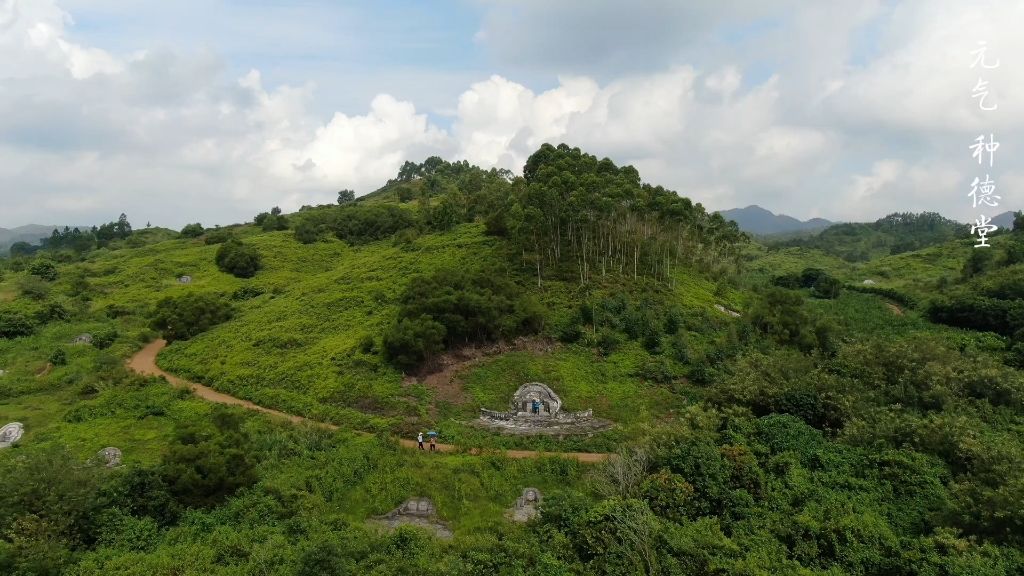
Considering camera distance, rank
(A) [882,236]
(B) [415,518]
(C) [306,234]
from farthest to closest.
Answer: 1. (A) [882,236]
2. (C) [306,234]
3. (B) [415,518]

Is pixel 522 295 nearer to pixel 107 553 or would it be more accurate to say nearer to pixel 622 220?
pixel 622 220

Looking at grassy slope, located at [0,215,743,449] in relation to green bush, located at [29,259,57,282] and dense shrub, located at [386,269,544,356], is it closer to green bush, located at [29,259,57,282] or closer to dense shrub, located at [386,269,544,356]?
dense shrub, located at [386,269,544,356]

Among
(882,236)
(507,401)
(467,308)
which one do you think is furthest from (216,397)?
(882,236)

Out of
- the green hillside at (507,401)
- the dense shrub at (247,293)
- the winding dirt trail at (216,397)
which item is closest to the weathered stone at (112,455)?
the green hillside at (507,401)

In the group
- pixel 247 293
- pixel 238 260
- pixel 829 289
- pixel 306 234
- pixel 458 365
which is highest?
pixel 306 234

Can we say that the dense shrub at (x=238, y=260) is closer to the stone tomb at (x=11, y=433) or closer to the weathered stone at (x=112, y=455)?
the stone tomb at (x=11, y=433)

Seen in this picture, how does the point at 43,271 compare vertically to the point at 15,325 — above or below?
above

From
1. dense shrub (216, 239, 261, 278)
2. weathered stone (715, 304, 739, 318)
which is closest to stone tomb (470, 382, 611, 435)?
weathered stone (715, 304, 739, 318)

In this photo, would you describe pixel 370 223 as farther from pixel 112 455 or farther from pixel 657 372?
pixel 657 372
